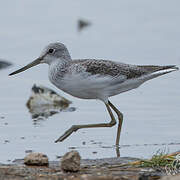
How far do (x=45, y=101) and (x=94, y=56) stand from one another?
2766 millimetres

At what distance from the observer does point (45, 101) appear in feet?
43.1

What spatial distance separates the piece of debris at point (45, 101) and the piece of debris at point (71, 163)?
4883 mm

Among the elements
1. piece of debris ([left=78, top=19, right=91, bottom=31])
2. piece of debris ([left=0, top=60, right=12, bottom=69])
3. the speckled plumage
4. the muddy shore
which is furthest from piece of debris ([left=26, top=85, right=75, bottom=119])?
piece of debris ([left=78, top=19, right=91, bottom=31])

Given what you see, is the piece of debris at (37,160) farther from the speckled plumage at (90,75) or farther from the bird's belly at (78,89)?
the bird's belly at (78,89)

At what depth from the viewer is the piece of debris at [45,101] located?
505 inches

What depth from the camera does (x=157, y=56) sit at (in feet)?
50.6

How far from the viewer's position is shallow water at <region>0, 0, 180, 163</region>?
10453mm

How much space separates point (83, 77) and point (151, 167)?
2338mm

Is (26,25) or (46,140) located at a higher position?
(26,25)

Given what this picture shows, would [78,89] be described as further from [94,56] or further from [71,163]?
[94,56]

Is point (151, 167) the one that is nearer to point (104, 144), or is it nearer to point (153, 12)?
point (104, 144)

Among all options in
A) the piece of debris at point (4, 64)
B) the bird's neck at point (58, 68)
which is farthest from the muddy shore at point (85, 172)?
the piece of debris at point (4, 64)

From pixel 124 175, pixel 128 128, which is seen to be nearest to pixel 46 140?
pixel 128 128

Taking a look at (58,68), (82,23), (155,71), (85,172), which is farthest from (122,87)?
(82,23)
